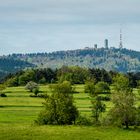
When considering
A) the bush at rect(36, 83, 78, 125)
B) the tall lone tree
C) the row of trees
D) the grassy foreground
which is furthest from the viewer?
the bush at rect(36, 83, 78, 125)

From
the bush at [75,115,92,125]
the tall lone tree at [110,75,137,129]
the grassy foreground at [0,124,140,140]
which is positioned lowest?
the grassy foreground at [0,124,140,140]

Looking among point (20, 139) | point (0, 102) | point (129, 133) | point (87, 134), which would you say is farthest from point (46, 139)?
point (0, 102)

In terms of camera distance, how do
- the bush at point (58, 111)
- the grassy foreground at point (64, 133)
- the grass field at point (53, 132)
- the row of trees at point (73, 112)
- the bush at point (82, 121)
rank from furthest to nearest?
the bush at point (82, 121) → the bush at point (58, 111) → the row of trees at point (73, 112) → the grass field at point (53, 132) → the grassy foreground at point (64, 133)

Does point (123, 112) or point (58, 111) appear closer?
point (123, 112)

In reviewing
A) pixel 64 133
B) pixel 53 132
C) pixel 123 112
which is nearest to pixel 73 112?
pixel 123 112

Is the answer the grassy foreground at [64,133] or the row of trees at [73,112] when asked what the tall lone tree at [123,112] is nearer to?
the row of trees at [73,112]

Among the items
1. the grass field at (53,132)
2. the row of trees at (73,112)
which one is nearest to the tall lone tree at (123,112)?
the row of trees at (73,112)

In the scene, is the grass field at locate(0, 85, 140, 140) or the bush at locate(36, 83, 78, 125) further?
the bush at locate(36, 83, 78, 125)

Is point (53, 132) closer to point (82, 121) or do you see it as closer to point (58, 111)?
point (58, 111)

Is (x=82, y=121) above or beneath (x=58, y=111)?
beneath

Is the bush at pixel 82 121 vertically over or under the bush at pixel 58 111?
under

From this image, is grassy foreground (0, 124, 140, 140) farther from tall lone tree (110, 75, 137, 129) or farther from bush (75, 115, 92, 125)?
bush (75, 115, 92, 125)

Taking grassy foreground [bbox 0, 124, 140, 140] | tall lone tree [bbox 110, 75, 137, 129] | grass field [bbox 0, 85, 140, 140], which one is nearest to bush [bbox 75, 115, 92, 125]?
tall lone tree [bbox 110, 75, 137, 129]

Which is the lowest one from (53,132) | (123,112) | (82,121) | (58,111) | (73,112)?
(53,132)
